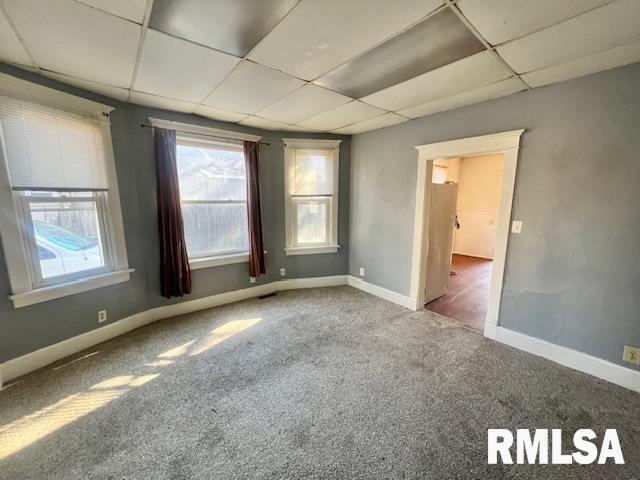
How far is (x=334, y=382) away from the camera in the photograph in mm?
2027

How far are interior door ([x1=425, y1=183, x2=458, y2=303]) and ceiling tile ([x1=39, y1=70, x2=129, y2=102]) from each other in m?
3.51

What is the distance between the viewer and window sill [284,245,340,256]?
396 centimetres

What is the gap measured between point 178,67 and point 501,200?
3076 mm

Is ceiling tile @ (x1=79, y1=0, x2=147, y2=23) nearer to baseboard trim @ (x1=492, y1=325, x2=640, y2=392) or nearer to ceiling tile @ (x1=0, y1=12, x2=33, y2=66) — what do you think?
ceiling tile @ (x1=0, y1=12, x2=33, y2=66)

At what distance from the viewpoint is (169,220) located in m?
2.89

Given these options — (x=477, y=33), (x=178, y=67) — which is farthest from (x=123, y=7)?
(x=477, y=33)

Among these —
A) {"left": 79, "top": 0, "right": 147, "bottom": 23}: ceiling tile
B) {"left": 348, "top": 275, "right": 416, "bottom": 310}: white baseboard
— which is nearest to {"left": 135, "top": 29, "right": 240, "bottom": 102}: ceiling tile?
{"left": 79, "top": 0, "right": 147, "bottom": 23}: ceiling tile

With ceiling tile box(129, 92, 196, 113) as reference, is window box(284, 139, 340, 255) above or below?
below

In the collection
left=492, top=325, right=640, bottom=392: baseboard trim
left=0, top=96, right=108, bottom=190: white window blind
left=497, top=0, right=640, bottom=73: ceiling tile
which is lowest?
left=492, top=325, right=640, bottom=392: baseboard trim

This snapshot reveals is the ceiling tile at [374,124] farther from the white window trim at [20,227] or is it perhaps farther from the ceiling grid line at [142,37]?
the white window trim at [20,227]

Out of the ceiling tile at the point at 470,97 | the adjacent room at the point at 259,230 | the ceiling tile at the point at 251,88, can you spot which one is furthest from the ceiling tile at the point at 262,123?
the ceiling tile at the point at 470,97

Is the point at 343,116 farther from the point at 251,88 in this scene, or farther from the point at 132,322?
the point at 132,322

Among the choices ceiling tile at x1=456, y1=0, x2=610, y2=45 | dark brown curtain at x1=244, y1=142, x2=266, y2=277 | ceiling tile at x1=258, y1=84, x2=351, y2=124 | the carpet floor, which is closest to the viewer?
ceiling tile at x1=456, y1=0, x2=610, y2=45

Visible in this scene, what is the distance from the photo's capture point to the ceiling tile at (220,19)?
1271 mm
